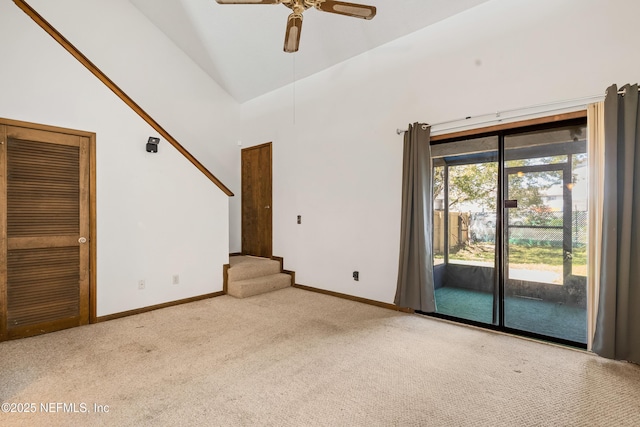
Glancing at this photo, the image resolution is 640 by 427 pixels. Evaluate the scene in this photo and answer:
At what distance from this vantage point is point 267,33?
446 cm

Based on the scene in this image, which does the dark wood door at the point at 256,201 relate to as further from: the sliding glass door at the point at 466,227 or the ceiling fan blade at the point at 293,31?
the sliding glass door at the point at 466,227

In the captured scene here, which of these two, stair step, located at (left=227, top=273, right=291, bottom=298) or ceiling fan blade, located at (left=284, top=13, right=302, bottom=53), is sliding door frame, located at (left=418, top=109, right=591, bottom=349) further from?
stair step, located at (left=227, top=273, right=291, bottom=298)

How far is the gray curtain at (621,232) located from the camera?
2434 millimetres

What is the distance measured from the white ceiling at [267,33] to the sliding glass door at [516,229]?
156 cm

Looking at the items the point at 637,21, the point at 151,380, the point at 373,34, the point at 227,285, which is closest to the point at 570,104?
the point at 637,21

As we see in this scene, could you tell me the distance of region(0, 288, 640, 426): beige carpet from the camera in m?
1.87

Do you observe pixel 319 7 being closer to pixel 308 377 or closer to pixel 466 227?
pixel 466 227

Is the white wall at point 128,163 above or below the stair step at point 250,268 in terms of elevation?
above

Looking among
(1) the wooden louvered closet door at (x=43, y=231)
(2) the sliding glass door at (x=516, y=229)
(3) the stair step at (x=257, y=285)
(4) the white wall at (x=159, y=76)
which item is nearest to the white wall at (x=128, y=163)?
(4) the white wall at (x=159, y=76)

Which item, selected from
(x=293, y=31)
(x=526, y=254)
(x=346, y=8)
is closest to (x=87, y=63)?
(x=293, y=31)

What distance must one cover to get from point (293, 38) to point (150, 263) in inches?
121

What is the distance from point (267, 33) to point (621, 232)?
465 centimetres

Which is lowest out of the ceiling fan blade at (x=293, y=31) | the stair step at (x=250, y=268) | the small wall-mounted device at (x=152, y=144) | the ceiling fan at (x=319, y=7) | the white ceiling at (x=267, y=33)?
the stair step at (x=250, y=268)

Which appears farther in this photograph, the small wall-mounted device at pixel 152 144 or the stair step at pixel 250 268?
the stair step at pixel 250 268
